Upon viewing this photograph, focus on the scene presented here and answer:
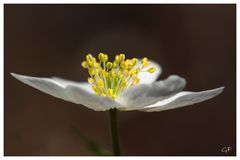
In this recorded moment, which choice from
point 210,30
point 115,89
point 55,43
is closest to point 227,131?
point 210,30

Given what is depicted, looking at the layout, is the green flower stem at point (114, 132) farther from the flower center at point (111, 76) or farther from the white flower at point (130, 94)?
the flower center at point (111, 76)

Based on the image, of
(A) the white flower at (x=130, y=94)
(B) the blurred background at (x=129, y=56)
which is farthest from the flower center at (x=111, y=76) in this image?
(B) the blurred background at (x=129, y=56)

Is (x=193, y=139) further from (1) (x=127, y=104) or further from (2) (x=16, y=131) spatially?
(1) (x=127, y=104)

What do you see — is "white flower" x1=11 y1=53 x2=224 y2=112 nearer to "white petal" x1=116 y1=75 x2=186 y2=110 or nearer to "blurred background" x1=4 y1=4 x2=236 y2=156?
"white petal" x1=116 y1=75 x2=186 y2=110

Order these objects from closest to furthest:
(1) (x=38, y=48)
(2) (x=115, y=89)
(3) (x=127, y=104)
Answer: (3) (x=127, y=104) → (2) (x=115, y=89) → (1) (x=38, y=48)

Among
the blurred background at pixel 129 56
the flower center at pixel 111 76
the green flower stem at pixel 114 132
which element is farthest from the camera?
the blurred background at pixel 129 56

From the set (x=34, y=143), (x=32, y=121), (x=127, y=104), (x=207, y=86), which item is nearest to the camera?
(x=127, y=104)

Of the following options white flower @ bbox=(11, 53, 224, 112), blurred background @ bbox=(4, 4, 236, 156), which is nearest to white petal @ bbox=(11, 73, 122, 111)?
white flower @ bbox=(11, 53, 224, 112)

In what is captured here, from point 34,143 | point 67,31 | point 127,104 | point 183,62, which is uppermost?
point 67,31
